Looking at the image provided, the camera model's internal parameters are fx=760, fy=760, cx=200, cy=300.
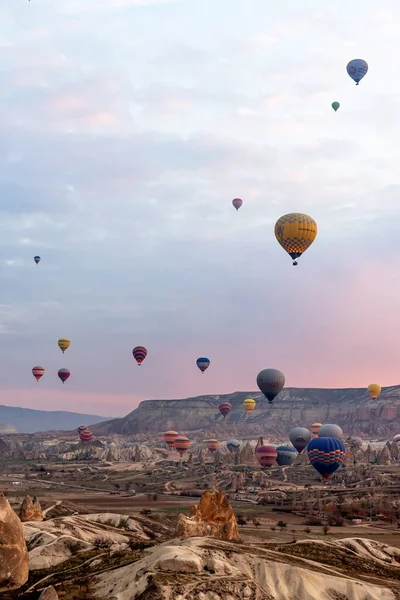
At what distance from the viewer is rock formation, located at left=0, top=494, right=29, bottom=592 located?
47.8 meters

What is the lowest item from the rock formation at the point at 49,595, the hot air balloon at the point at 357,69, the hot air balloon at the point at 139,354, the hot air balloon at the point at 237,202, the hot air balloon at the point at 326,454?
the rock formation at the point at 49,595

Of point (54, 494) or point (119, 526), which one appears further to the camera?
point (54, 494)

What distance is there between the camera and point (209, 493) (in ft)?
213

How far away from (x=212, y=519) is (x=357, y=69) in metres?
92.1

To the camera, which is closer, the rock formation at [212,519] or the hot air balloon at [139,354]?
the rock formation at [212,519]

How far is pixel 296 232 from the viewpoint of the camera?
4690 inches

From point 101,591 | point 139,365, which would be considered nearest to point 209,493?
point 101,591

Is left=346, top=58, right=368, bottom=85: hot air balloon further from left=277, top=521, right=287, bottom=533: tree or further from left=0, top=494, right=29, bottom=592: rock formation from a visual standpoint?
left=0, top=494, right=29, bottom=592: rock formation

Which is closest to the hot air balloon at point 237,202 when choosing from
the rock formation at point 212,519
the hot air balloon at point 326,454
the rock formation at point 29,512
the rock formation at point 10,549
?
the hot air balloon at point 326,454

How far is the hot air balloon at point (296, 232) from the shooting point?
119 meters

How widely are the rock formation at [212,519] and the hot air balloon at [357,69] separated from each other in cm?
8934

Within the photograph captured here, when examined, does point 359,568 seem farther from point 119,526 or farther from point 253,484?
point 253,484

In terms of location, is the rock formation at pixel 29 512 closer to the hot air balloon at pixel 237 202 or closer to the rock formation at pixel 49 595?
the rock formation at pixel 49 595

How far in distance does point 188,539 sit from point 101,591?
8.89 meters
